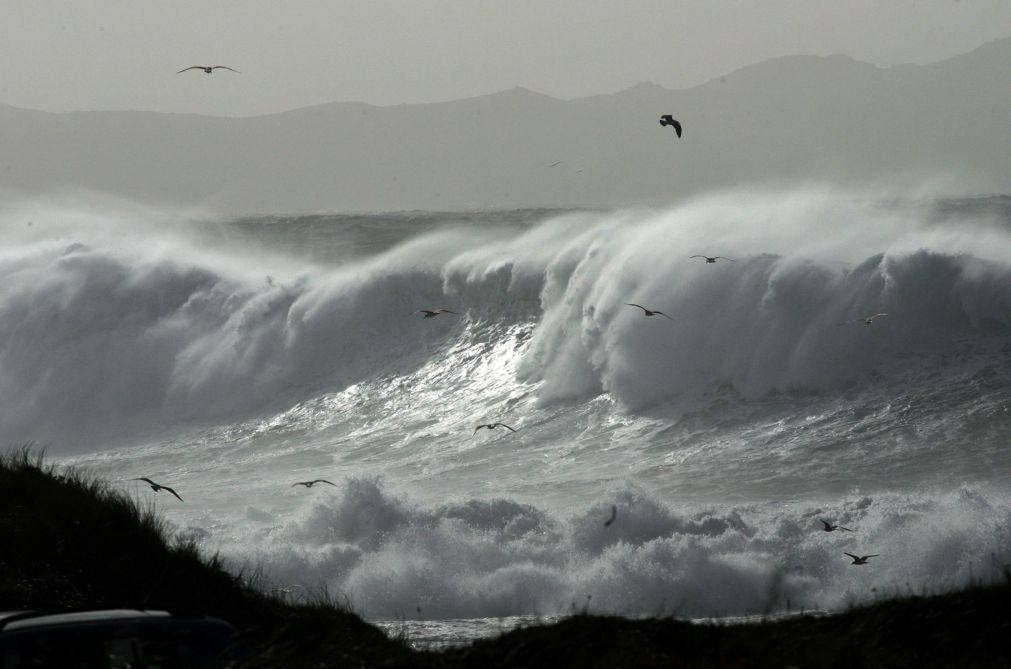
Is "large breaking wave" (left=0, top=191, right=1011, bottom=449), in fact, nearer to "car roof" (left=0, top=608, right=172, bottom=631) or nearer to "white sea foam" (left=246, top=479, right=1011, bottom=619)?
"white sea foam" (left=246, top=479, right=1011, bottom=619)

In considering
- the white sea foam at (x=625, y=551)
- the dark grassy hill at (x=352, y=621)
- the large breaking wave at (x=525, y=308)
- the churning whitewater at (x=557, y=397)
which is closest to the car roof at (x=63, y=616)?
the dark grassy hill at (x=352, y=621)

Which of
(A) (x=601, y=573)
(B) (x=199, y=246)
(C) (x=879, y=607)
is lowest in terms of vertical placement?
(A) (x=601, y=573)

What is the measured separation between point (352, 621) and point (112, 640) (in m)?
3.38

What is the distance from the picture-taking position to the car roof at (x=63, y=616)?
386 cm

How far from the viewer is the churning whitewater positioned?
43.0ft

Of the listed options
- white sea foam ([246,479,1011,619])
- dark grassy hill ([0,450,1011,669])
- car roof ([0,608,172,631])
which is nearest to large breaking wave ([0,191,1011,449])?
white sea foam ([246,479,1011,619])

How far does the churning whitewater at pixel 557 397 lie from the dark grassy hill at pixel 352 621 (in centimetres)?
86

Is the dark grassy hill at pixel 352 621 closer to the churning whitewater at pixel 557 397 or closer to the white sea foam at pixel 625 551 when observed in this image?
the churning whitewater at pixel 557 397

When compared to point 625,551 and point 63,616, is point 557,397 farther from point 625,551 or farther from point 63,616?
point 63,616

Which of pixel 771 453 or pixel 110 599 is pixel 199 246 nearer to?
pixel 771 453

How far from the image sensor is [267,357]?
2919 cm

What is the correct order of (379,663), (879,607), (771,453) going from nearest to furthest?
(379,663)
(879,607)
(771,453)

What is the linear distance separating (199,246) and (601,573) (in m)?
28.2

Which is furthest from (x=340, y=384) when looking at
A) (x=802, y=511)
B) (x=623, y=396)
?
(x=802, y=511)
